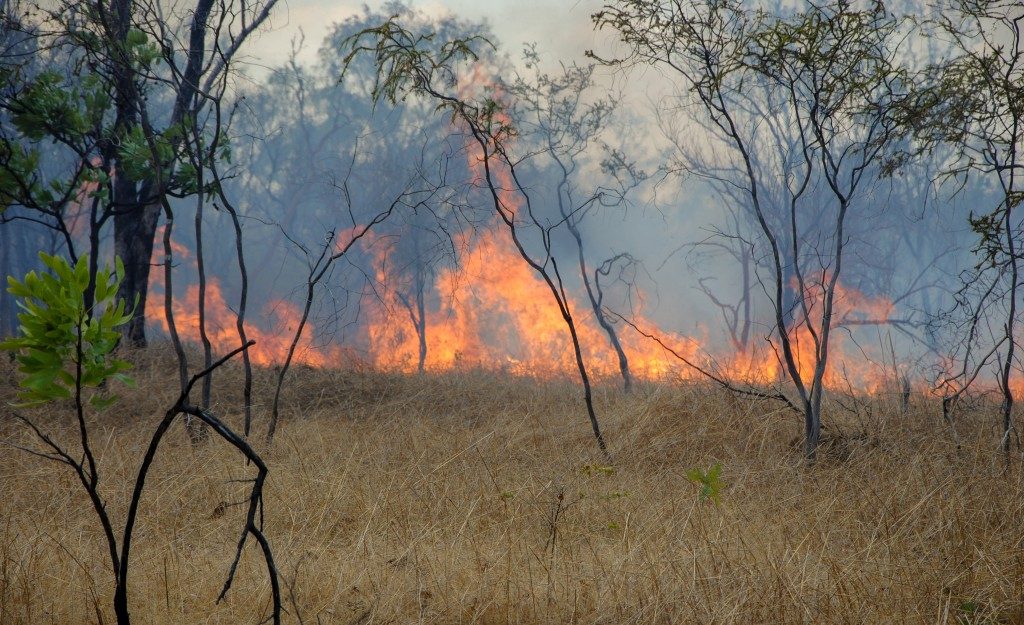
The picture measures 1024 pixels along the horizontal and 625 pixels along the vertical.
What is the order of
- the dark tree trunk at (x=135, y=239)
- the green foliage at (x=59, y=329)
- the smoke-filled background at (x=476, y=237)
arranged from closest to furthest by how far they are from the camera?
the green foliage at (x=59, y=329)
the dark tree trunk at (x=135, y=239)
the smoke-filled background at (x=476, y=237)

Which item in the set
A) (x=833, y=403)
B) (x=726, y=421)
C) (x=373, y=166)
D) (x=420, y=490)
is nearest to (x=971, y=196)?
(x=373, y=166)

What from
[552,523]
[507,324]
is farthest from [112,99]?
[507,324]

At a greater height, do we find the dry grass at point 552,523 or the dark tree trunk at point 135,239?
the dark tree trunk at point 135,239

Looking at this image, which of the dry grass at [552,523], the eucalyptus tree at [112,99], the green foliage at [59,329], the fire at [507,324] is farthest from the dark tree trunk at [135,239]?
the fire at [507,324]

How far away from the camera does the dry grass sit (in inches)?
116

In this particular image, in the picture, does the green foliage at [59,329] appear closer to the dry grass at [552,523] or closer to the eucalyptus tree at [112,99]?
the dry grass at [552,523]

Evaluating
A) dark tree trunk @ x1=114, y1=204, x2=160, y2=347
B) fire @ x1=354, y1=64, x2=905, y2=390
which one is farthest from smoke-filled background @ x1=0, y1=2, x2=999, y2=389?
dark tree trunk @ x1=114, y1=204, x2=160, y2=347

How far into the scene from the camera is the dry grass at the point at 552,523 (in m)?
2.94

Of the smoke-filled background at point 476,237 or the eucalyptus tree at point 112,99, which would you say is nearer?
the eucalyptus tree at point 112,99

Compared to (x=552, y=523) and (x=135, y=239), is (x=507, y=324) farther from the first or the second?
(x=552, y=523)

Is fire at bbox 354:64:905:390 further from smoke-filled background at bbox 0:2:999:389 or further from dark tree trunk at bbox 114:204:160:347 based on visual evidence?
dark tree trunk at bbox 114:204:160:347

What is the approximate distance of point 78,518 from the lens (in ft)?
14.9

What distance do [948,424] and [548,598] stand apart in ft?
15.4

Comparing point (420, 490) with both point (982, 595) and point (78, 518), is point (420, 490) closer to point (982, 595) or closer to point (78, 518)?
point (78, 518)
